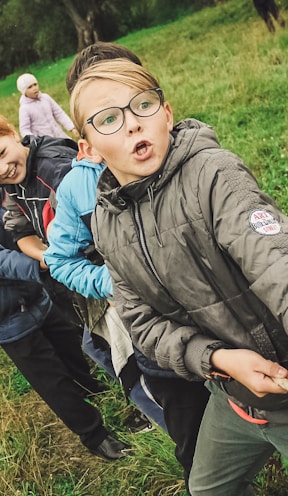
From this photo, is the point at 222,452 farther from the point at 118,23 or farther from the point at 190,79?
the point at 118,23

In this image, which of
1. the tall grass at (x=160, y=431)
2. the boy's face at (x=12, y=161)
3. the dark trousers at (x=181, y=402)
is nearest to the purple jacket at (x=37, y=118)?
the tall grass at (x=160, y=431)

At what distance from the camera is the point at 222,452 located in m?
1.74

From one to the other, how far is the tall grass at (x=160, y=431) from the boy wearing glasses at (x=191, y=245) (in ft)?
4.04

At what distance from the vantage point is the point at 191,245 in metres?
1.42

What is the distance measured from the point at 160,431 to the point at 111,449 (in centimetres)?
42

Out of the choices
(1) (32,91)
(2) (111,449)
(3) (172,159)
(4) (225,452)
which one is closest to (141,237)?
(3) (172,159)

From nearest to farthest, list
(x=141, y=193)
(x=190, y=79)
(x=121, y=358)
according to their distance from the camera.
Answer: (x=141, y=193)
(x=121, y=358)
(x=190, y=79)

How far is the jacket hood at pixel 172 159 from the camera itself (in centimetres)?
142

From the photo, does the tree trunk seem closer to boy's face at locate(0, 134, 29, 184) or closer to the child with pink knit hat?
the child with pink knit hat

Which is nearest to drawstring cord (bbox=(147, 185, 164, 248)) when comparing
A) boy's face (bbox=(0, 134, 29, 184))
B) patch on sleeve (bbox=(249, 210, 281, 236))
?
patch on sleeve (bbox=(249, 210, 281, 236))

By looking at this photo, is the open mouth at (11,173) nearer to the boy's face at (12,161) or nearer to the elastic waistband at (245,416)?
the boy's face at (12,161)

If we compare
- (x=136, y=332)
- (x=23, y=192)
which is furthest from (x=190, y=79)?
(x=136, y=332)

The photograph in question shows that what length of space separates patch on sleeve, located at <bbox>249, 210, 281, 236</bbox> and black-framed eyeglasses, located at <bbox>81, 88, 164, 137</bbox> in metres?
0.42

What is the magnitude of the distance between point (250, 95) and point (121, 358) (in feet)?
16.4
